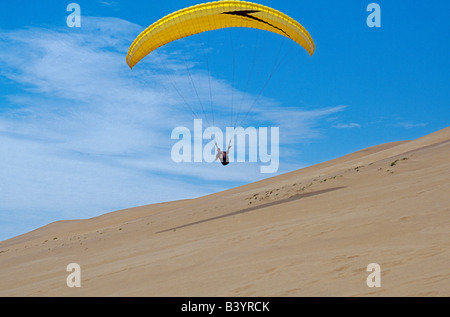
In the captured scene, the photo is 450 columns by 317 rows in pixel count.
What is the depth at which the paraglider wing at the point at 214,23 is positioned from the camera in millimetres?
15738

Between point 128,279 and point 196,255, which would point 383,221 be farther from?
point 128,279

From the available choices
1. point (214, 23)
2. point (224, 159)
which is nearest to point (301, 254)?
point (224, 159)

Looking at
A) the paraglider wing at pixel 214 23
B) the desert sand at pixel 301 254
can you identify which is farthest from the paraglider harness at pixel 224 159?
the paraglider wing at pixel 214 23

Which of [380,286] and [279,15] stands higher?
[279,15]

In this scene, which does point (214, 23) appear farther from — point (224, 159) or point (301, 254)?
point (301, 254)

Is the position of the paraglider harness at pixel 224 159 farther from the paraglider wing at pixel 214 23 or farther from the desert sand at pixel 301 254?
the paraglider wing at pixel 214 23

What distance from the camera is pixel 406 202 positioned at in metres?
10.3

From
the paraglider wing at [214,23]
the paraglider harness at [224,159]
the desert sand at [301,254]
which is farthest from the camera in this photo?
the paraglider harness at [224,159]

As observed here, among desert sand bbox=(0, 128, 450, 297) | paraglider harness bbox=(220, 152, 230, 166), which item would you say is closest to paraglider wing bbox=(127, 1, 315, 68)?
paraglider harness bbox=(220, 152, 230, 166)

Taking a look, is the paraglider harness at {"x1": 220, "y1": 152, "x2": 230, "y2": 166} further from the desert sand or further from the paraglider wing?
the paraglider wing

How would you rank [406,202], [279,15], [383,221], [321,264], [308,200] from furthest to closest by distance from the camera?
[279,15]
[308,200]
[406,202]
[383,221]
[321,264]

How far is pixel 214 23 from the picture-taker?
16594 mm

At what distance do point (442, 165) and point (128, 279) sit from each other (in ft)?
35.3
